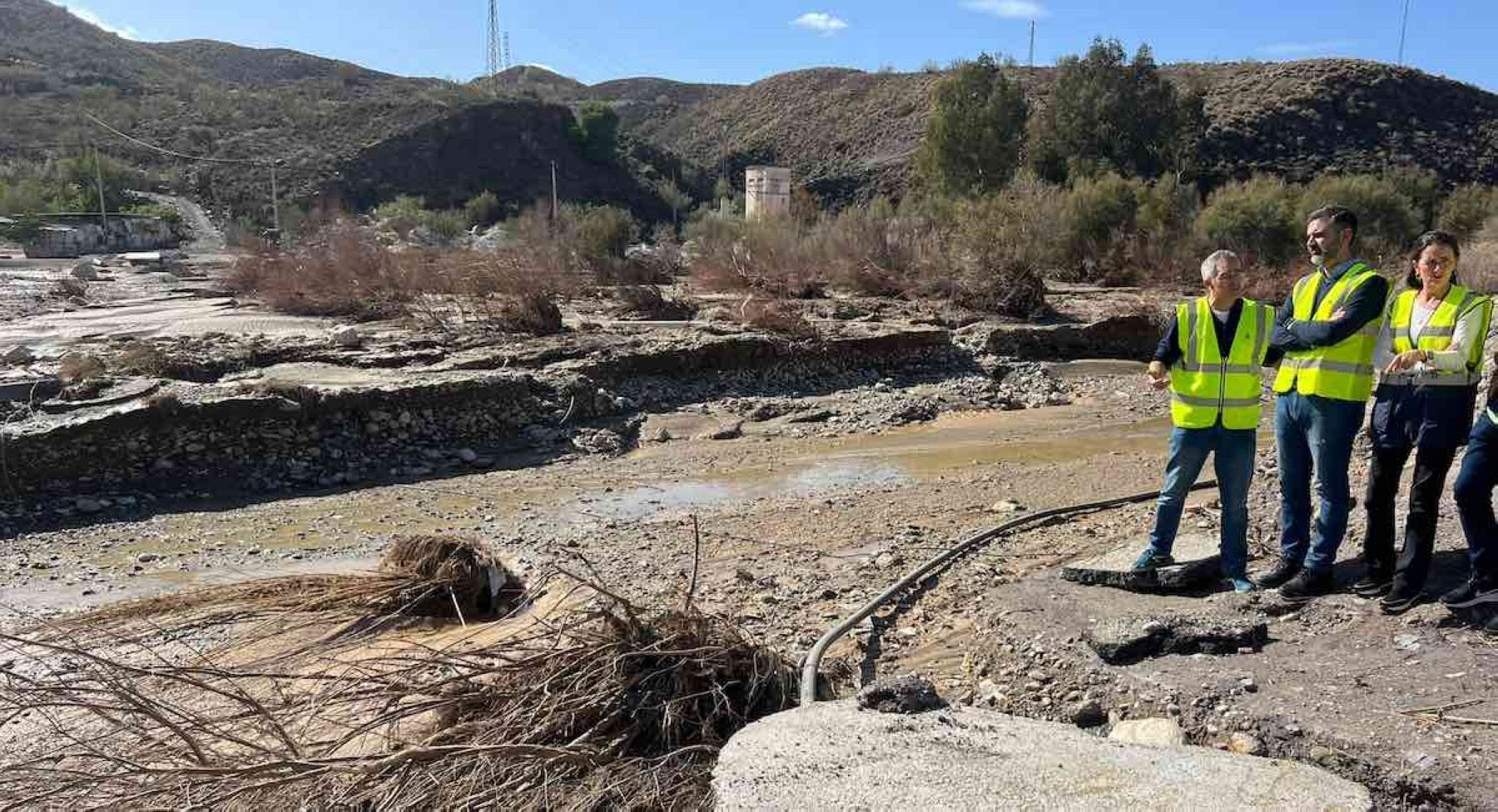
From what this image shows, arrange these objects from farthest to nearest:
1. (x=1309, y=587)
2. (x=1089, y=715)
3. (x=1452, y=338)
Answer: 1. (x=1309, y=587)
2. (x=1452, y=338)
3. (x=1089, y=715)

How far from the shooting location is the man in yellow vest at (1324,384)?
4285 mm

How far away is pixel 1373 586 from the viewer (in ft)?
14.2

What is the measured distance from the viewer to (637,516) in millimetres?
8016

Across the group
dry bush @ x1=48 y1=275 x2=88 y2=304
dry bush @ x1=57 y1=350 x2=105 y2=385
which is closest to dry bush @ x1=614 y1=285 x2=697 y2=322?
dry bush @ x1=57 y1=350 x2=105 y2=385

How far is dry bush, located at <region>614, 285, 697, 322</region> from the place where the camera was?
16219mm

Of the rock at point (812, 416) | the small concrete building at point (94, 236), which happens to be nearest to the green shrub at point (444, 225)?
the small concrete building at point (94, 236)

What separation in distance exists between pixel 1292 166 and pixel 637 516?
41833 mm

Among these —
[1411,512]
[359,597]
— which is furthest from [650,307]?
[1411,512]

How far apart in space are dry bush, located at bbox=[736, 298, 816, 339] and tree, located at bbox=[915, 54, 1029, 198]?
20.0 metres

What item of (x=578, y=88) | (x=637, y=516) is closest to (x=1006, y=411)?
(x=637, y=516)

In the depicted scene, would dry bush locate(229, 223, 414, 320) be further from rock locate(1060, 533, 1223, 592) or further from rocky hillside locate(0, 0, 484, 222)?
rocky hillside locate(0, 0, 484, 222)

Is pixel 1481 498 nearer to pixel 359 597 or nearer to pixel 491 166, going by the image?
pixel 359 597

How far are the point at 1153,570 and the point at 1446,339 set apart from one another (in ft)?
5.33

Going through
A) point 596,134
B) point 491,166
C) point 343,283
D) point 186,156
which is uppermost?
point 596,134
